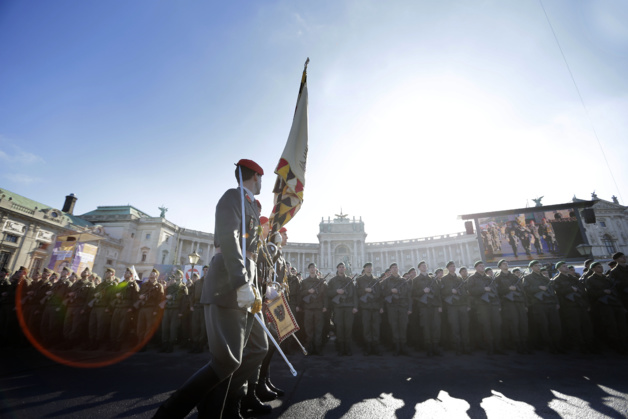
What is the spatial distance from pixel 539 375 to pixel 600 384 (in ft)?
2.70

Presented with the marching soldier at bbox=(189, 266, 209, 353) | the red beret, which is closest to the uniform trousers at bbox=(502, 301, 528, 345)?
the red beret

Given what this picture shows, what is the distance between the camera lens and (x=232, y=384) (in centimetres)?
255

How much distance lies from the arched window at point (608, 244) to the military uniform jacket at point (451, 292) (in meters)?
61.5

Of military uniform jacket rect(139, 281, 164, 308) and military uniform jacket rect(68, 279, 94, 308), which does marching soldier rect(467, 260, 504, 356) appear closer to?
military uniform jacket rect(139, 281, 164, 308)

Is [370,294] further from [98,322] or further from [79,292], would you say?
[79,292]

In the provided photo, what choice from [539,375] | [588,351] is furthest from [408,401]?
[588,351]

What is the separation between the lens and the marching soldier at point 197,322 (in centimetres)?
751

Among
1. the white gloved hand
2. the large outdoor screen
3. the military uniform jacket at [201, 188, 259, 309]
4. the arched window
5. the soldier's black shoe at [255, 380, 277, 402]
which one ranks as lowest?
the soldier's black shoe at [255, 380, 277, 402]

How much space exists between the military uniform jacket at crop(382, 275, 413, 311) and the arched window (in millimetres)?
62671

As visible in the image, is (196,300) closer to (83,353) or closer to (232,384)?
(83,353)

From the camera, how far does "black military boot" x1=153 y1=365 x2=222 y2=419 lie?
189cm

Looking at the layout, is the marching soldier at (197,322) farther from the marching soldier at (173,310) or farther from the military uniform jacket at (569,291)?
the military uniform jacket at (569,291)

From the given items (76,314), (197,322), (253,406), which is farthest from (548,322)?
(76,314)

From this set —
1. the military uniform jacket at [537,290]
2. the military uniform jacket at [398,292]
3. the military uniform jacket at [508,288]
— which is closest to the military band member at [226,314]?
the military uniform jacket at [398,292]
